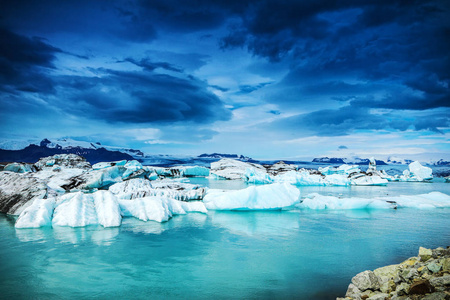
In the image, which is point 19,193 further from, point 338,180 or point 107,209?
point 338,180

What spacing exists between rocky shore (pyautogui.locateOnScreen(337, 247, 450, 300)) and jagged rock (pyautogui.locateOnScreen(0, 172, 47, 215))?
31.0 feet

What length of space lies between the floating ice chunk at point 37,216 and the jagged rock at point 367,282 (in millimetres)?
7525

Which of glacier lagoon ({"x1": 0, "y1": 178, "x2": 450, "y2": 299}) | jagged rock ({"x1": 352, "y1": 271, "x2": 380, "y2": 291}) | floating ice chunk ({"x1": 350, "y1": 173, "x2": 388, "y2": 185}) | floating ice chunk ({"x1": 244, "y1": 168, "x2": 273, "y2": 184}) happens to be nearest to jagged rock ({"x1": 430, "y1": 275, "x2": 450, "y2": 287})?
jagged rock ({"x1": 352, "y1": 271, "x2": 380, "y2": 291})

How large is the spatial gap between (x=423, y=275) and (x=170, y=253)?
162 inches

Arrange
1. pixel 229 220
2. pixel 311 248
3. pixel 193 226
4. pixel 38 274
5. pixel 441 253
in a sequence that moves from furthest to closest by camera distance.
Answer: pixel 229 220
pixel 193 226
pixel 311 248
pixel 38 274
pixel 441 253

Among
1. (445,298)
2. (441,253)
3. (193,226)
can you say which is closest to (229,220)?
(193,226)

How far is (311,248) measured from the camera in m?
5.78

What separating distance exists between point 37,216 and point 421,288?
27.8 feet

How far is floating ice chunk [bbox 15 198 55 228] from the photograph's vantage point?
23.2 ft

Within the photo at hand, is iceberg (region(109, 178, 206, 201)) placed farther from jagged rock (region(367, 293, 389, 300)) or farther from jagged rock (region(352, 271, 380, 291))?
jagged rock (region(367, 293, 389, 300))

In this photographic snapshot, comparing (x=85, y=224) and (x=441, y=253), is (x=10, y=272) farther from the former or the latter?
(x=441, y=253)

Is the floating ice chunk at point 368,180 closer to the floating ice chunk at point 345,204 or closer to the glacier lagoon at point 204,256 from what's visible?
the floating ice chunk at point 345,204

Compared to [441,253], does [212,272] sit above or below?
below

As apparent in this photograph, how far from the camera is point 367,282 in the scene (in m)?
3.39
